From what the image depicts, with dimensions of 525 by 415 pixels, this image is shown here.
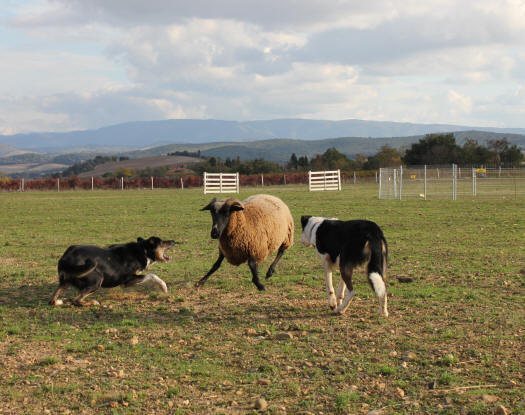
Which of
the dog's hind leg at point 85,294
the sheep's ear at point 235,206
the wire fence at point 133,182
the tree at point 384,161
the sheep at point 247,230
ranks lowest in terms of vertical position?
the dog's hind leg at point 85,294

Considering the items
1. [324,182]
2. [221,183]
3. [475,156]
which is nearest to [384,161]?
[475,156]

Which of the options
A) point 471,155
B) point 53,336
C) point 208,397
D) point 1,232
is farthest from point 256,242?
point 471,155

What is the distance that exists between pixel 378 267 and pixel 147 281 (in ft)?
12.6

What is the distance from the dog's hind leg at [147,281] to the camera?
8555 mm

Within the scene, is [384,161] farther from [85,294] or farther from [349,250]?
[85,294]

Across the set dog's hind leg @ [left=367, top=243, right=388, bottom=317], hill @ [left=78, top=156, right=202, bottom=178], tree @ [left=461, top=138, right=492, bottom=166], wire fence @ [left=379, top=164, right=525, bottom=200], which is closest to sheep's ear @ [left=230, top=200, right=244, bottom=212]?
dog's hind leg @ [left=367, top=243, right=388, bottom=317]

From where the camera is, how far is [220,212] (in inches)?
345

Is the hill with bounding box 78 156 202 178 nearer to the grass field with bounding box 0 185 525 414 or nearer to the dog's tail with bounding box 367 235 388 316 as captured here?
the grass field with bounding box 0 185 525 414

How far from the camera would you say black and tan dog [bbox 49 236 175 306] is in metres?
8.00

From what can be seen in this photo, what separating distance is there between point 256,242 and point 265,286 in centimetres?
79

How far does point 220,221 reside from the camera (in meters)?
8.75

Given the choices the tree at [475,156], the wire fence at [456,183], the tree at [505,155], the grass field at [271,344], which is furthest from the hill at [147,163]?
the grass field at [271,344]

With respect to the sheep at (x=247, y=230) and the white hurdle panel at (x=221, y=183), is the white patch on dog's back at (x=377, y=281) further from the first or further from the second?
the white hurdle panel at (x=221, y=183)

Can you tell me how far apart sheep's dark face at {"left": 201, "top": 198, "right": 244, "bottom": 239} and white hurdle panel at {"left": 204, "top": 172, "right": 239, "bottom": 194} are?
121 feet
